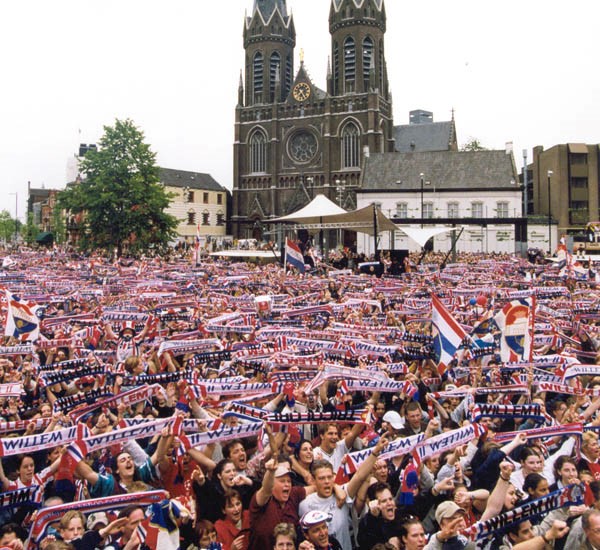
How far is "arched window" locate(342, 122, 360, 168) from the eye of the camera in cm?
8331

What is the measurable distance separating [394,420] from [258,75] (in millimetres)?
87767

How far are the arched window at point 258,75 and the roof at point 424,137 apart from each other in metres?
19.3

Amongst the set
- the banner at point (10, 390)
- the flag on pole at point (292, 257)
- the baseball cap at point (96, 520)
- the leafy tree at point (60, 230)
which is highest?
the leafy tree at point (60, 230)

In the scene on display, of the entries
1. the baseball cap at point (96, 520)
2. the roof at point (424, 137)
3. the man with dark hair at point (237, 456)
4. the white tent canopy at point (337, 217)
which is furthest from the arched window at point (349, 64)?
the baseball cap at point (96, 520)

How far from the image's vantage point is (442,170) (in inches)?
2958

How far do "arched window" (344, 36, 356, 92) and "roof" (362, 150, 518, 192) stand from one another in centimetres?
1304

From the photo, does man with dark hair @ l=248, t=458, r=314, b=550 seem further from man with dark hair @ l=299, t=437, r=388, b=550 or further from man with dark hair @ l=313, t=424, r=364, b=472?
man with dark hair @ l=313, t=424, r=364, b=472

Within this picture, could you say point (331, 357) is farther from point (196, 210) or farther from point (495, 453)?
point (196, 210)

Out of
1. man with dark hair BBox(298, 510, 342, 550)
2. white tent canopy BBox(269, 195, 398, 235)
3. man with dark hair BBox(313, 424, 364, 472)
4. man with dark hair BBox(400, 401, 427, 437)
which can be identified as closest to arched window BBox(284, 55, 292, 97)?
white tent canopy BBox(269, 195, 398, 235)

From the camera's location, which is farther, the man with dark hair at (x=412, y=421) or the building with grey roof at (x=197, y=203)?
the building with grey roof at (x=197, y=203)

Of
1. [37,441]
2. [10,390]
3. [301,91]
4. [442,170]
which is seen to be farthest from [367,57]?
[37,441]

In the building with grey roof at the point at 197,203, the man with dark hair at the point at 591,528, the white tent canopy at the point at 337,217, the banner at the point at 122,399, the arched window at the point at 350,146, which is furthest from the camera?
the building with grey roof at the point at 197,203

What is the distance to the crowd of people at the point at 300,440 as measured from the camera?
17.1ft

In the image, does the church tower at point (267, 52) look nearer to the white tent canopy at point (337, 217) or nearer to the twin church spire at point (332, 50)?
the twin church spire at point (332, 50)
